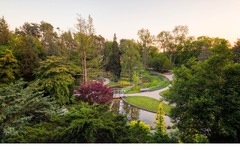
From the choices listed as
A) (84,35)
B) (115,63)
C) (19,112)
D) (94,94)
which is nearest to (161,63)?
(115,63)

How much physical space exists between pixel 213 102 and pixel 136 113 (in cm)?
631

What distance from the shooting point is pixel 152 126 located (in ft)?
25.8

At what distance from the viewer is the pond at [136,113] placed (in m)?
8.51

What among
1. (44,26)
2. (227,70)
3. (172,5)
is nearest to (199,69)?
(227,70)

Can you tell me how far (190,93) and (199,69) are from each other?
39.6 inches

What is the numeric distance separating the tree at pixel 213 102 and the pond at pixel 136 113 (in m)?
3.57

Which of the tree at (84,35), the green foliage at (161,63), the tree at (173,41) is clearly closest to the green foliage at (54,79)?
the tree at (84,35)

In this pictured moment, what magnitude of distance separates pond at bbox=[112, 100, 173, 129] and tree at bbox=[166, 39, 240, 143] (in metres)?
3.57

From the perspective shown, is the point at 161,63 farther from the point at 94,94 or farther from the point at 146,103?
the point at 94,94

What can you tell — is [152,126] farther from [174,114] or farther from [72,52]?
[72,52]

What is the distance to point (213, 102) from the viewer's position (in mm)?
3953

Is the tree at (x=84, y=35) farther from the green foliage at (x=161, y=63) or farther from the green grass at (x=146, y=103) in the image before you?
the green foliage at (x=161, y=63)

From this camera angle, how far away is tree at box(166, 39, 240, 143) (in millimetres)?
3855

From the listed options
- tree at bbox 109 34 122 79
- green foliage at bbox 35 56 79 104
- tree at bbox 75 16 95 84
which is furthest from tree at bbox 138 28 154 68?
green foliage at bbox 35 56 79 104
